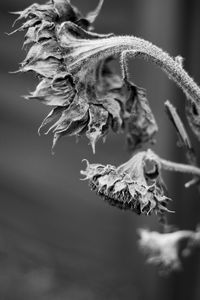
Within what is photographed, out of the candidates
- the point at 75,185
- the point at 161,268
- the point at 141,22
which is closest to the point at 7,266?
the point at 75,185

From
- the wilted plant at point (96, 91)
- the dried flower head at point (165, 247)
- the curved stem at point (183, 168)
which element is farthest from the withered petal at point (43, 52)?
the dried flower head at point (165, 247)

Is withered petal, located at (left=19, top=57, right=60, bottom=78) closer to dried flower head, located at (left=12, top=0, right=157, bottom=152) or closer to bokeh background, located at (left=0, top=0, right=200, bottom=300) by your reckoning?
dried flower head, located at (left=12, top=0, right=157, bottom=152)

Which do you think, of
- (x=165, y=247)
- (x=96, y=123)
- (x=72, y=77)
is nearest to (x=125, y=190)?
(x=96, y=123)

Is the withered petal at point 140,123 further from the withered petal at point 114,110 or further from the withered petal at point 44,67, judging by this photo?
the withered petal at point 44,67

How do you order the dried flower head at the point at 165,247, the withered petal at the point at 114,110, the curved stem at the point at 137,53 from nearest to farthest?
the curved stem at the point at 137,53 → the withered petal at the point at 114,110 → the dried flower head at the point at 165,247

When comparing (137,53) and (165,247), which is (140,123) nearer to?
(137,53)

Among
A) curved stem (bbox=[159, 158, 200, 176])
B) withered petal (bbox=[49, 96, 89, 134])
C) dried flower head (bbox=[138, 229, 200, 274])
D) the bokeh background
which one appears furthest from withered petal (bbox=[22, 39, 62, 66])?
the bokeh background

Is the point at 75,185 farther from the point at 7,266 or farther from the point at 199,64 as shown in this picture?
the point at 199,64

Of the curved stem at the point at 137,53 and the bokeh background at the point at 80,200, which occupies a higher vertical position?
the bokeh background at the point at 80,200
